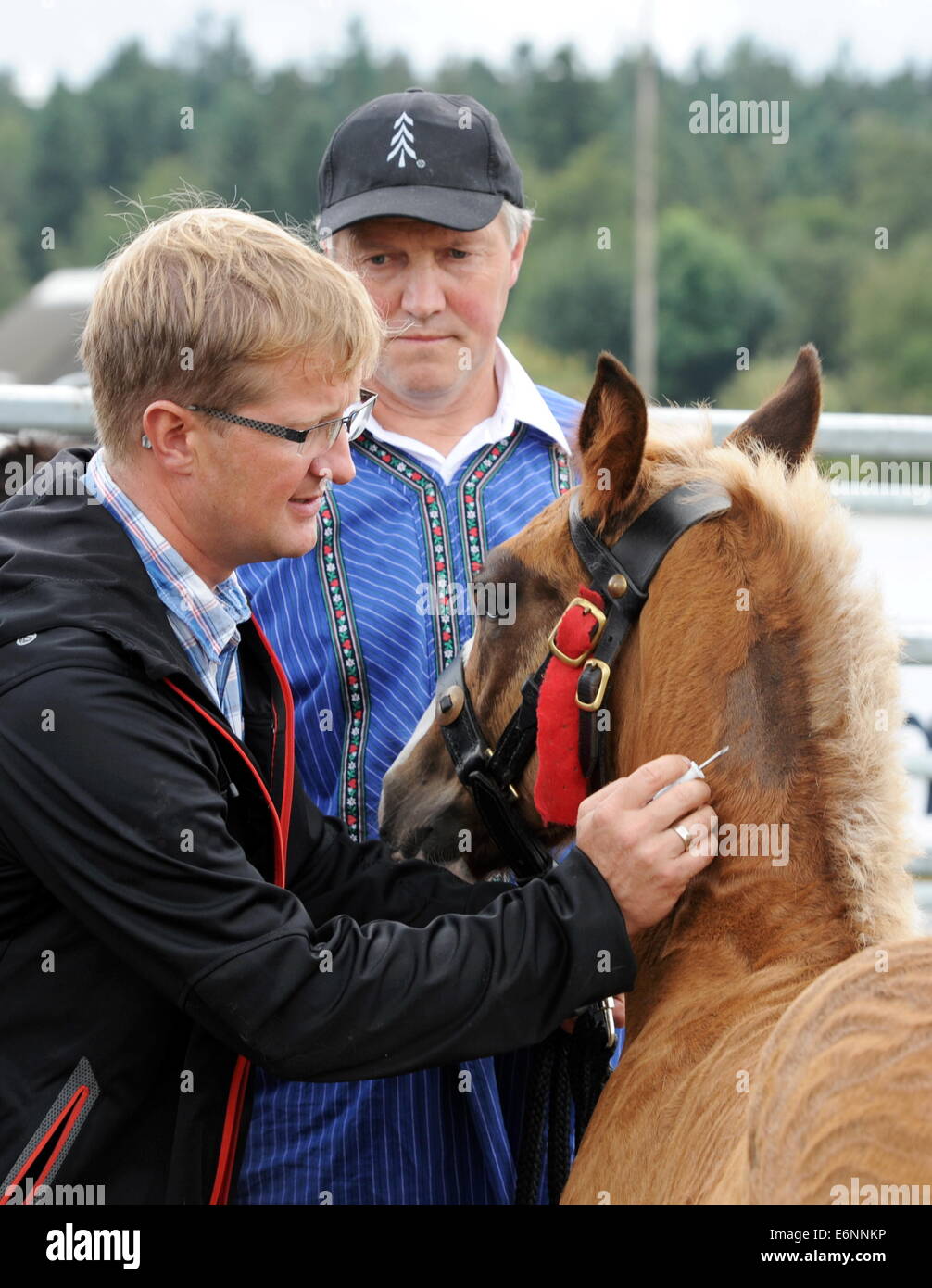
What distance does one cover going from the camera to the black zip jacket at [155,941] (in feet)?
5.72

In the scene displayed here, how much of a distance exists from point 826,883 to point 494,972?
52 centimetres

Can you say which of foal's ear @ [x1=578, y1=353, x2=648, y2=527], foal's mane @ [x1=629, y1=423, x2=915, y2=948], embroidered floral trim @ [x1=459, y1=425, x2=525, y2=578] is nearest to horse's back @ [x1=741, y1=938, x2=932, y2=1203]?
foal's mane @ [x1=629, y1=423, x2=915, y2=948]

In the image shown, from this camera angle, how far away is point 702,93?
64375mm

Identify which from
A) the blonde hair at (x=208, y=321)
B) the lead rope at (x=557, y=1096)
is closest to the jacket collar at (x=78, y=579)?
the blonde hair at (x=208, y=321)

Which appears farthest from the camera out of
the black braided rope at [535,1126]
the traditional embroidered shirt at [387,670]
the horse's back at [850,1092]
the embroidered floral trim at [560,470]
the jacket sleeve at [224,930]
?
the embroidered floral trim at [560,470]

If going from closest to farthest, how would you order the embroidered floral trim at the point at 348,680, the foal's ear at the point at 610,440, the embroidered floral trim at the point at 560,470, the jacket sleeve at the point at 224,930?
the jacket sleeve at the point at 224,930, the foal's ear at the point at 610,440, the embroidered floral trim at the point at 348,680, the embroidered floral trim at the point at 560,470

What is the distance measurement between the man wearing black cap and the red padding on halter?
216 mm

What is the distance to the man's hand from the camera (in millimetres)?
1952

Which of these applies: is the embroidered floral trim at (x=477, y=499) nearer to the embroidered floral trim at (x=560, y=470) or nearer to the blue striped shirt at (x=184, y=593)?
the embroidered floral trim at (x=560, y=470)

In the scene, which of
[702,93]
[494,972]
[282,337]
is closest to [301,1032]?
[494,972]

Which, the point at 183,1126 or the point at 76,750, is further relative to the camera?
the point at 183,1126

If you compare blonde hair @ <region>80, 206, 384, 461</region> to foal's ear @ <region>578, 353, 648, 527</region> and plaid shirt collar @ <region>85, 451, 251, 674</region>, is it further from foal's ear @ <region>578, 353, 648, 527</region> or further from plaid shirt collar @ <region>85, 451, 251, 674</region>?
foal's ear @ <region>578, 353, 648, 527</region>

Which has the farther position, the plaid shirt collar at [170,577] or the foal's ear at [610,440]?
the foal's ear at [610,440]
